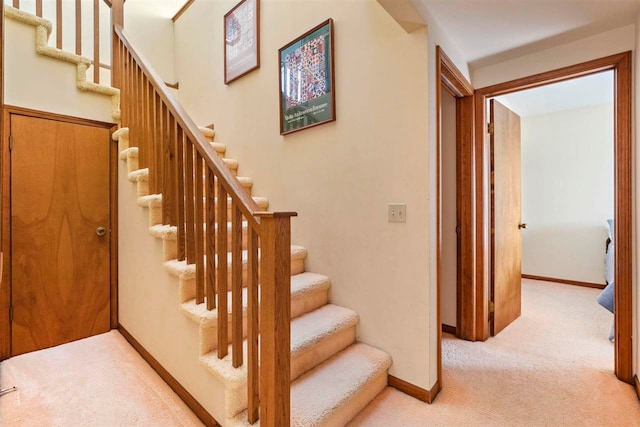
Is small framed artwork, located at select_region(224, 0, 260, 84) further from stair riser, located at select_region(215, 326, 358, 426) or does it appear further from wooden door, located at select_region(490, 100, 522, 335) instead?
stair riser, located at select_region(215, 326, 358, 426)

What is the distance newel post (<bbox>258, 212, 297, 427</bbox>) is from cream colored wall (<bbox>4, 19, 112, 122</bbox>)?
7.61 feet

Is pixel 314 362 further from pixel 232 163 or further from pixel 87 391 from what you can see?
pixel 232 163

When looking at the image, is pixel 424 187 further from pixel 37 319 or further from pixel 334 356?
pixel 37 319

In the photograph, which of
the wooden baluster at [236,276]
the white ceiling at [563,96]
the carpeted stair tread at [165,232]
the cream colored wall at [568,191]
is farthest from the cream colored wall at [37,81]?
the cream colored wall at [568,191]

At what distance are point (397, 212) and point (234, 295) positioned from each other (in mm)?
1073

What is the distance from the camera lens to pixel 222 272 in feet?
4.95

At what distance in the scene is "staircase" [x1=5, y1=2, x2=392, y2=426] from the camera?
53.8 inches

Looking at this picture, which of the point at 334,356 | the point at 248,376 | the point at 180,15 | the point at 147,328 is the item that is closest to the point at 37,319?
the point at 147,328

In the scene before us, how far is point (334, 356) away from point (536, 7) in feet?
7.73

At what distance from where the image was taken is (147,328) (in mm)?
2158

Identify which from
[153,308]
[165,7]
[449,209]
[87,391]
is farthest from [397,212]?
[165,7]

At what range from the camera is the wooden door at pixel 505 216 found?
8.69 feet

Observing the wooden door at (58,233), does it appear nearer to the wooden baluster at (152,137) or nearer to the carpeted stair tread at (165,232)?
the wooden baluster at (152,137)

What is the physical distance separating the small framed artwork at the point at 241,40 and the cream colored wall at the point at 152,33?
0.61m
